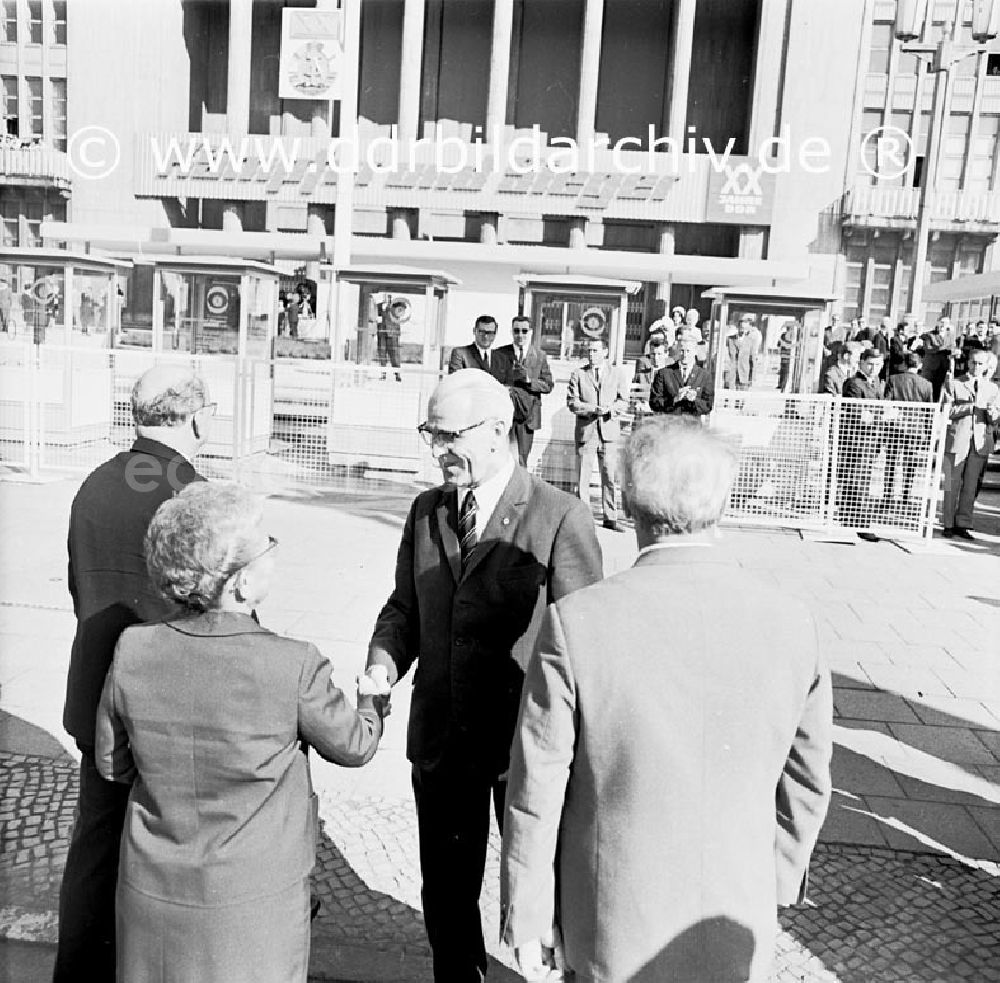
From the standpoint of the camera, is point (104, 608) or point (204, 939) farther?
point (104, 608)

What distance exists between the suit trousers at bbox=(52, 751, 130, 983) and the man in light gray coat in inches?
48.8

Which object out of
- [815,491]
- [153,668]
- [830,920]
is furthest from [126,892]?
[815,491]

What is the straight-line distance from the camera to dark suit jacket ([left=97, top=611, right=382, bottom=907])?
2086mm

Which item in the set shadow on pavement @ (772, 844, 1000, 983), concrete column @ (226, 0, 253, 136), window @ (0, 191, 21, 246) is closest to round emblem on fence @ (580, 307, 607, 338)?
shadow on pavement @ (772, 844, 1000, 983)

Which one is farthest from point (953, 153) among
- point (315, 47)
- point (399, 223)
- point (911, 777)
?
→ point (911, 777)

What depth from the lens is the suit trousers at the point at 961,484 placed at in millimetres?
10391

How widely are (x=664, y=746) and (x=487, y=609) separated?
86 cm

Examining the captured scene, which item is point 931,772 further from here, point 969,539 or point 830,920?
point 969,539

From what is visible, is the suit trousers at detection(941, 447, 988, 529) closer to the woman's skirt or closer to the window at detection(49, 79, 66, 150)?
the woman's skirt

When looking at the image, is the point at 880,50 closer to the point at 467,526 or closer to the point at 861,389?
the point at 861,389

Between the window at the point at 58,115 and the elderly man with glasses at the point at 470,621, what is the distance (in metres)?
40.2

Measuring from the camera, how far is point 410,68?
34.6 metres

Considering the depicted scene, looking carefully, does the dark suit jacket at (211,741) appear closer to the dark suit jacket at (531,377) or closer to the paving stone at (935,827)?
the paving stone at (935,827)

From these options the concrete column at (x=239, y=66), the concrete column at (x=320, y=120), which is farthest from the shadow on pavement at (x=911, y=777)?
the concrete column at (x=239, y=66)
